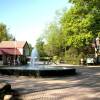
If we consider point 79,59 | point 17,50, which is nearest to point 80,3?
point 79,59

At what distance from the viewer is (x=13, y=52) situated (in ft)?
259

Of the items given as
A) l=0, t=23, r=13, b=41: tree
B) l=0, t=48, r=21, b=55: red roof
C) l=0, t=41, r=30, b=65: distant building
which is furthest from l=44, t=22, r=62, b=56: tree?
l=0, t=23, r=13, b=41: tree

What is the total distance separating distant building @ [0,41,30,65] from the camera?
7269 centimetres

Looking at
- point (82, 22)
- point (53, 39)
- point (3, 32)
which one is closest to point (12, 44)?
point (53, 39)

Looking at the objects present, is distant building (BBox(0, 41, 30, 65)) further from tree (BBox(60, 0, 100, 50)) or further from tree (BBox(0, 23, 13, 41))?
tree (BBox(0, 23, 13, 41))

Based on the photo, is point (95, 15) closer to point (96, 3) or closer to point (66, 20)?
point (96, 3)

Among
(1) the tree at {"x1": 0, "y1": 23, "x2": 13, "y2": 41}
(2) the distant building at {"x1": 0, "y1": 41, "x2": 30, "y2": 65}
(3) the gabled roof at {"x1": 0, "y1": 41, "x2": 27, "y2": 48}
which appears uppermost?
(1) the tree at {"x1": 0, "y1": 23, "x2": 13, "y2": 41}

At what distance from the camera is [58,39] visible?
3457 inches

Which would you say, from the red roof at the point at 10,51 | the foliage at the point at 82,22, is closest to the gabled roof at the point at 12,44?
the red roof at the point at 10,51

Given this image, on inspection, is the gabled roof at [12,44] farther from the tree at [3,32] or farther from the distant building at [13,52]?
the tree at [3,32]

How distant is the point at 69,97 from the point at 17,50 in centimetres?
6660

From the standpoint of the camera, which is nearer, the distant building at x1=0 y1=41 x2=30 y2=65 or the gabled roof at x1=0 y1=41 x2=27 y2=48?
the distant building at x1=0 y1=41 x2=30 y2=65

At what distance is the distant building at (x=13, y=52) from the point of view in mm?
72688

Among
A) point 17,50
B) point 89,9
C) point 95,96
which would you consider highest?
point 89,9
